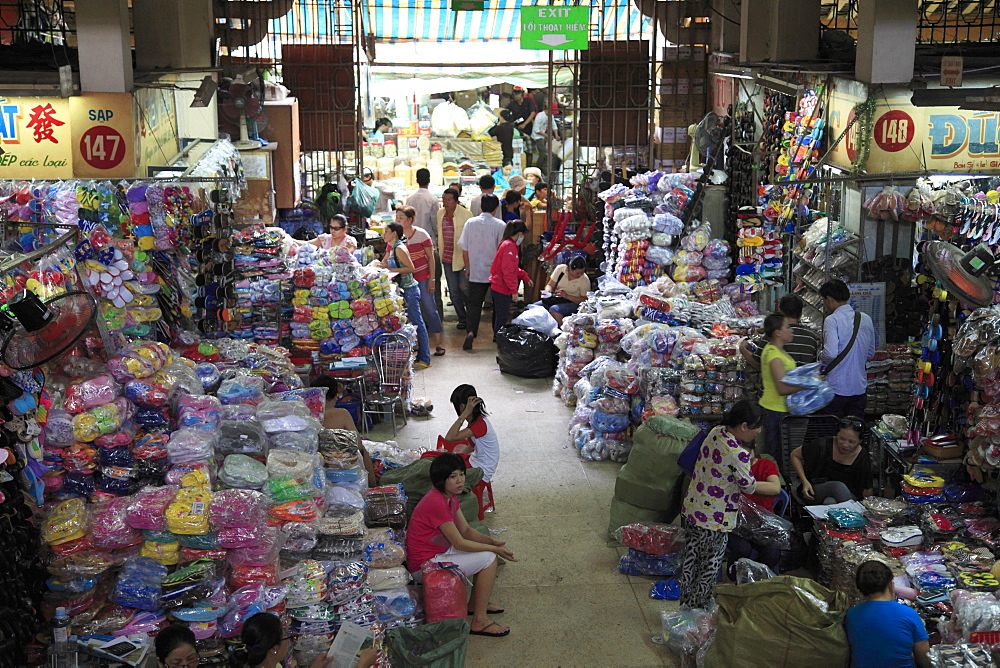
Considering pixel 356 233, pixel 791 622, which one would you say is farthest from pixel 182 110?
pixel 791 622

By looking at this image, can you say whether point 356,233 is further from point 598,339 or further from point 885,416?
point 885,416

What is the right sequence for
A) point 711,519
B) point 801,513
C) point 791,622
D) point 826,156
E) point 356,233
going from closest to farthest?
point 791,622 < point 711,519 < point 801,513 < point 826,156 < point 356,233

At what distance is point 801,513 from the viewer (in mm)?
7141

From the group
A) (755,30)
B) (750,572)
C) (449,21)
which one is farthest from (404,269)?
(449,21)

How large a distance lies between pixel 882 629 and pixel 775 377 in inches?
107

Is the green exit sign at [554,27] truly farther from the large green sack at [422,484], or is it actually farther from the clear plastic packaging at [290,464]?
the clear plastic packaging at [290,464]

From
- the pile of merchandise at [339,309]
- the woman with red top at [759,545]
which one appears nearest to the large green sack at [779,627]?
the woman with red top at [759,545]

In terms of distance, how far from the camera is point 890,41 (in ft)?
27.3

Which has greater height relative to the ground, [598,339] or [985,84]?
[985,84]

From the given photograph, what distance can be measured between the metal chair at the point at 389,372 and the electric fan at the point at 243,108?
374 cm

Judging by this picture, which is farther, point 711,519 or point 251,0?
point 251,0

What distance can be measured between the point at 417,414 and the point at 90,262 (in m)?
4.33

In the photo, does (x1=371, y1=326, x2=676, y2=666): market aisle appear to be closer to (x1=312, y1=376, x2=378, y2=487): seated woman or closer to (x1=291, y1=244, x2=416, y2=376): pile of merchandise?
(x1=291, y1=244, x2=416, y2=376): pile of merchandise

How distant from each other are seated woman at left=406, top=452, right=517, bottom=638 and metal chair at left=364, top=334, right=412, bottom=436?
129 inches
